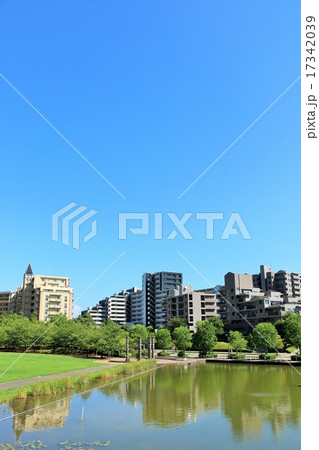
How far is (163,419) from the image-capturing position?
1045 cm

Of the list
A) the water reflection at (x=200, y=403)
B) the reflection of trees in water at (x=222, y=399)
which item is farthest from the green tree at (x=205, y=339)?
the water reflection at (x=200, y=403)

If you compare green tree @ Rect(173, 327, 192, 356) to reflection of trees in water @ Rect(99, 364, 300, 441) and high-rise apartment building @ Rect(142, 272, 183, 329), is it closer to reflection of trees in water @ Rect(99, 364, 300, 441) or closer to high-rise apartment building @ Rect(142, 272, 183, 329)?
reflection of trees in water @ Rect(99, 364, 300, 441)

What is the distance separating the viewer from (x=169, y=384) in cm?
1852

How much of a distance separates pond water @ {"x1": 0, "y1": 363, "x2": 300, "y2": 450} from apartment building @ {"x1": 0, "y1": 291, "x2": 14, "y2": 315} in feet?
261

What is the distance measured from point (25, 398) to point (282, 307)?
4506 cm

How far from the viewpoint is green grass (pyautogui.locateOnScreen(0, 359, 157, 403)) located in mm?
13148

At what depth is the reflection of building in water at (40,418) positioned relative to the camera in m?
9.40

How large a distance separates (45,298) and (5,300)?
2292cm

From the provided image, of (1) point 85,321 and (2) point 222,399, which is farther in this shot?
(1) point 85,321

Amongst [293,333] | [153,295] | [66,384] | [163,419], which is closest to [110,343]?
[293,333]

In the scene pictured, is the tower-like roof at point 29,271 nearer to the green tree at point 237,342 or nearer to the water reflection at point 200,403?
the green tree at point 237,342

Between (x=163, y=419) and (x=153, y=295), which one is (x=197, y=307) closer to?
(x=153, y=295)

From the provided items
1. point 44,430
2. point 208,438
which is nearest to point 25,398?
point 44,430

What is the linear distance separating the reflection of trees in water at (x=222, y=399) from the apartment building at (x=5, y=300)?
2992 inches
